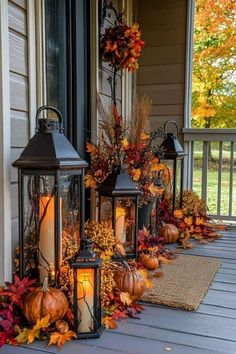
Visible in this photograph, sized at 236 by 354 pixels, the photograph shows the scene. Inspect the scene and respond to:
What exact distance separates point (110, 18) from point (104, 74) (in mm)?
509

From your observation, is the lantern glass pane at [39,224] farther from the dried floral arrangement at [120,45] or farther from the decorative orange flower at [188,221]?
the decorative orange flower at [188,221]

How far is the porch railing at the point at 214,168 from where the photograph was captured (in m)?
3.60

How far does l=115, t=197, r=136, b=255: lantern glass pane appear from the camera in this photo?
2123 mm

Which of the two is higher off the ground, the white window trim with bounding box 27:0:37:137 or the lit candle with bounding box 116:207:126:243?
the white window trim with bounding box 27:0:37:137

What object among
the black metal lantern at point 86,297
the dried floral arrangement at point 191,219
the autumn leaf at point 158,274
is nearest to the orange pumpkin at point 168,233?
the dried floral arrangement at point 191,219

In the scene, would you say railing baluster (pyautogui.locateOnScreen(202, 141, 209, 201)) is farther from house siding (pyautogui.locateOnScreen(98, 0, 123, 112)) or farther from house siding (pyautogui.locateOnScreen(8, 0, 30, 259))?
house siding (pyautogui.locateOnScreen(8, 0, 30, 259))

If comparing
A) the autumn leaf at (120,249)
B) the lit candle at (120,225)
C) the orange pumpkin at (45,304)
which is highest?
the lit candle at (120,225)

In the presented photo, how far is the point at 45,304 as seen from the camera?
4.85ft

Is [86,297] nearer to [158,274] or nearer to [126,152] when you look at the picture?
[158,274]

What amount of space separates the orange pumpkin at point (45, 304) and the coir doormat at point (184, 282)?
0.54 m

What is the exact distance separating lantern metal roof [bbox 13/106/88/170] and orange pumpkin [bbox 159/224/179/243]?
1.44 m

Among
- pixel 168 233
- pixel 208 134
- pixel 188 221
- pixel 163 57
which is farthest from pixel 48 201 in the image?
pixel 163 57

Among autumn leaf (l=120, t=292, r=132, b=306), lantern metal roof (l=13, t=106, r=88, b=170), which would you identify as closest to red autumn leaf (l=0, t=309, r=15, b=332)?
autumn leaf (l=120, t=292, r=132, b=306)

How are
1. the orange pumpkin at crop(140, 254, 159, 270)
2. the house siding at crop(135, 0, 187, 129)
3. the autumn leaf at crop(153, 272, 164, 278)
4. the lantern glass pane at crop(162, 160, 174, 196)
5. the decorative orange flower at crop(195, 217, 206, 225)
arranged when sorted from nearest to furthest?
the autumn leaf at crop(153, 272, 164, 278) < the orange pumpkin at crop(140, 254, 159, 270) < the lantern glass pane at crop(162, 160, 174, 196) < the decorative orange flower at crop(195, 217, 206, 225) < the house siding at crop(135, 0, 187, 129)
